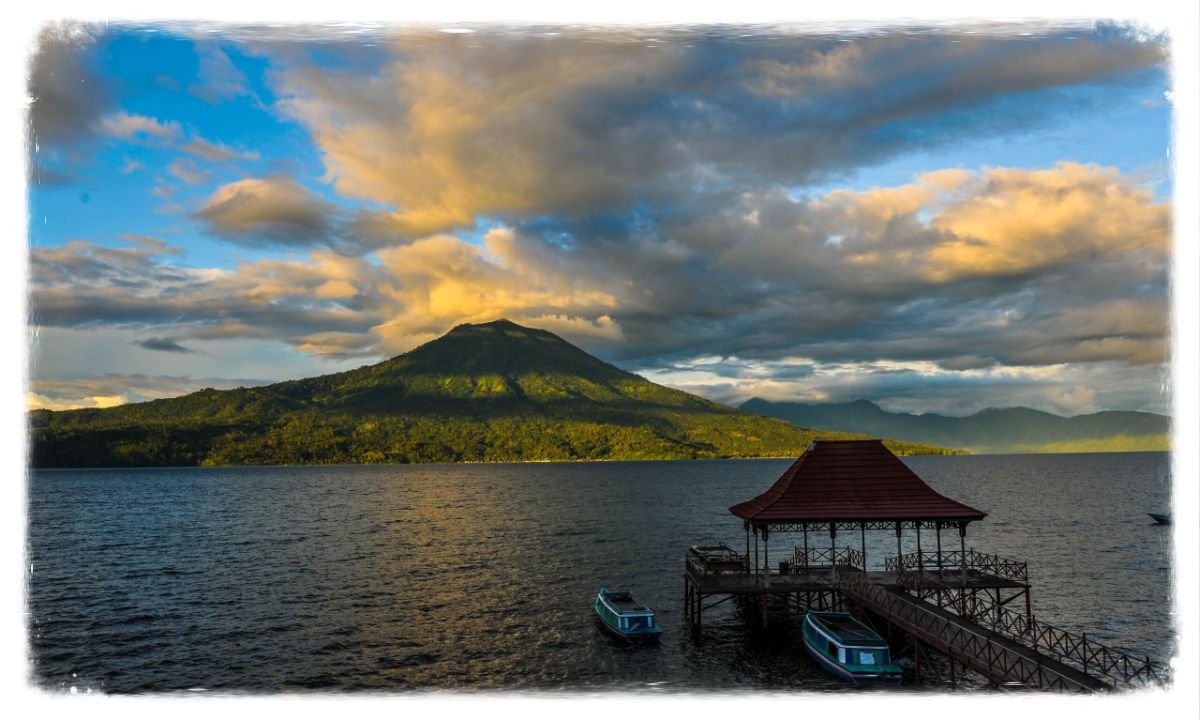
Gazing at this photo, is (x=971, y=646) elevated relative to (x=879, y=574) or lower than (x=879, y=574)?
elevated

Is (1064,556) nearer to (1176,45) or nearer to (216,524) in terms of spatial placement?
(1176,45)

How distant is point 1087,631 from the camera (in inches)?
1818

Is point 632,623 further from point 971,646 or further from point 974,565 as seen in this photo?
point 974,565

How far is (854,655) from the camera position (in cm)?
3500

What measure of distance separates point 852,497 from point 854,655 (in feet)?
32.8

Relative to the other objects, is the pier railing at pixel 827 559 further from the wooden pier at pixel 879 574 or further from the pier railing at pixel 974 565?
the pier railing at pixel 974 565

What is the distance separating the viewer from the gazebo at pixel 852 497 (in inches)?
1598

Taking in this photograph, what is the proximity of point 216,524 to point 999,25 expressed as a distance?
126857 millimetres

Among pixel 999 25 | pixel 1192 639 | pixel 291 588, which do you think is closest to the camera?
pixel 1192 639

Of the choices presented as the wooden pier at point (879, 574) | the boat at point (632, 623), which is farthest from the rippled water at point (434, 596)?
the wooden pier at point (879, 574)

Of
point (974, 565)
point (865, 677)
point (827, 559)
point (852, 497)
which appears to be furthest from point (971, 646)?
point (827, 559)

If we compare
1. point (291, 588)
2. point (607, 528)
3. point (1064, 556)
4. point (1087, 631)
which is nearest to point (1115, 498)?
point (1064, 556)

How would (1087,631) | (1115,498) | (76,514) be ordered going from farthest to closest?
(1115,498), (76,514), (1087,631)

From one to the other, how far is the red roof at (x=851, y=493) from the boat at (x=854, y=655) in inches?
251
